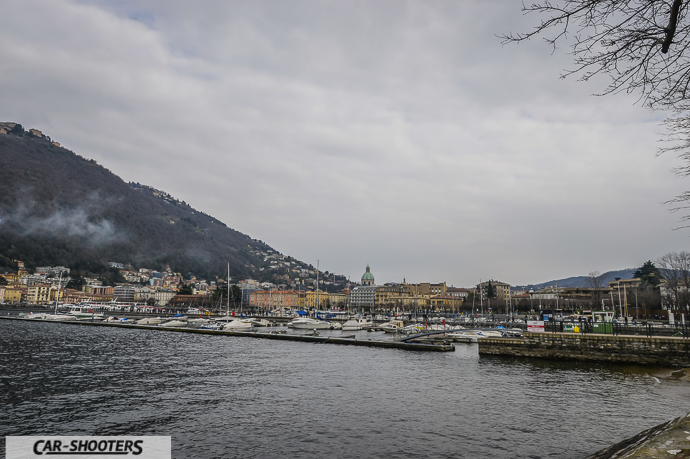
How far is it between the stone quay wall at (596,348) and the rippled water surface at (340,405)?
6.49 feet

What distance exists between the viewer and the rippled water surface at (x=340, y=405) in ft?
33.0

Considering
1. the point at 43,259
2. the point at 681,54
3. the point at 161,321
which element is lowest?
the point at 161,321

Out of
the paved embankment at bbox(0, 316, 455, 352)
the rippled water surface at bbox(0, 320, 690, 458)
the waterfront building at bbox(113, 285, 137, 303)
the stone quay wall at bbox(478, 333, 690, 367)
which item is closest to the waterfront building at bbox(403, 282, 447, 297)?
the waterfront building at bbox(113, 285, 137, 303)

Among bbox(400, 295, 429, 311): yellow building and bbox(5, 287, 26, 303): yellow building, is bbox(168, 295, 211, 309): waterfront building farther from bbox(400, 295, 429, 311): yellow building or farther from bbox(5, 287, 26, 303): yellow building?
bbox(400, 295, 429, 311): yellow building

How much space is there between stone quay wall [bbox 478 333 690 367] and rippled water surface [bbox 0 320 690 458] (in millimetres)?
1979

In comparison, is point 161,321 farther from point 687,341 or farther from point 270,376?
point 687,341

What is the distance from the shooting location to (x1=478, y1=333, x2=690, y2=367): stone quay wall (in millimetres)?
22484

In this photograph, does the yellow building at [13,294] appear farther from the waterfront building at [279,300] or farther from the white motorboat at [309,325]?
the white motorboat at [309,325]

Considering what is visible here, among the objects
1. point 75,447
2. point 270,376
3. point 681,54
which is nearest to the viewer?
point 681,54

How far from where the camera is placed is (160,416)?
1219 centimetres

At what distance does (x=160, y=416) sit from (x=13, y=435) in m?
3.51

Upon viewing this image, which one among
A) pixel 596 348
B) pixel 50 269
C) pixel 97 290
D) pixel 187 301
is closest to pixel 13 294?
pixel 97 290

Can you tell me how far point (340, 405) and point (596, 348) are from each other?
19.2m

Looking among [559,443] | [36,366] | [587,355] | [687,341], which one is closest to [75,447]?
[559,443]
